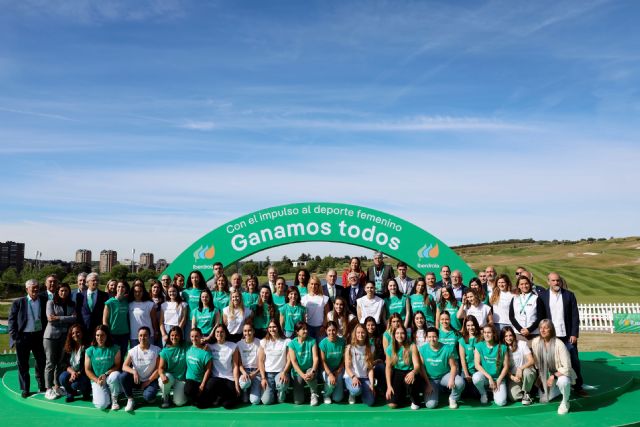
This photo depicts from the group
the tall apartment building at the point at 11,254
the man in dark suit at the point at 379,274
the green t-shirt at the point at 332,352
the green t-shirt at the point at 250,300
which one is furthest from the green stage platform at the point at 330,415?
the tall apartment building at the point at 11,254

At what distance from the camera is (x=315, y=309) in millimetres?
7508

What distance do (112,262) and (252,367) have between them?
115m

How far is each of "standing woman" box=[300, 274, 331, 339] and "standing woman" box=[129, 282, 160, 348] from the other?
2047 millimetres

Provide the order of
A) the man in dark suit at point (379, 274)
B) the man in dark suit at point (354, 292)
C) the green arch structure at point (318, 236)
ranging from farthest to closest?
the green arch structure at point (318, 236)
the man in dark suit at point (379, 274)
the man in dark suit at point (354, 292)

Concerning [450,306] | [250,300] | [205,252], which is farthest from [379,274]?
[205,252]

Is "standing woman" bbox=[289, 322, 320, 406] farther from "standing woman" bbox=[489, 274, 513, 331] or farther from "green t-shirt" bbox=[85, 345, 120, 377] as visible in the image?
"standing woman" bbox=[489, 274, 513, 331]

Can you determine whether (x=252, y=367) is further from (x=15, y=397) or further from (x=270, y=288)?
(x=15, y=397)

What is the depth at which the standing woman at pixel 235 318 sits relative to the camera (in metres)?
7.27

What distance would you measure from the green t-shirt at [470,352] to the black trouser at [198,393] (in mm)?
3227

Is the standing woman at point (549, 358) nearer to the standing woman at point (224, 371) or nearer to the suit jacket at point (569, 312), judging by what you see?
the suit jacket at point (569, 312)

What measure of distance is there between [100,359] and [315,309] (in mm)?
2812

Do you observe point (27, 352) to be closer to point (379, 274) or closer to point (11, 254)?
point (379, 274)

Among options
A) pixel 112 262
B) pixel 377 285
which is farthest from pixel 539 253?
pixel 112 262

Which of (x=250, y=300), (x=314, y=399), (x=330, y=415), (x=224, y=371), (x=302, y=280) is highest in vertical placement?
(x=302, y=280)
